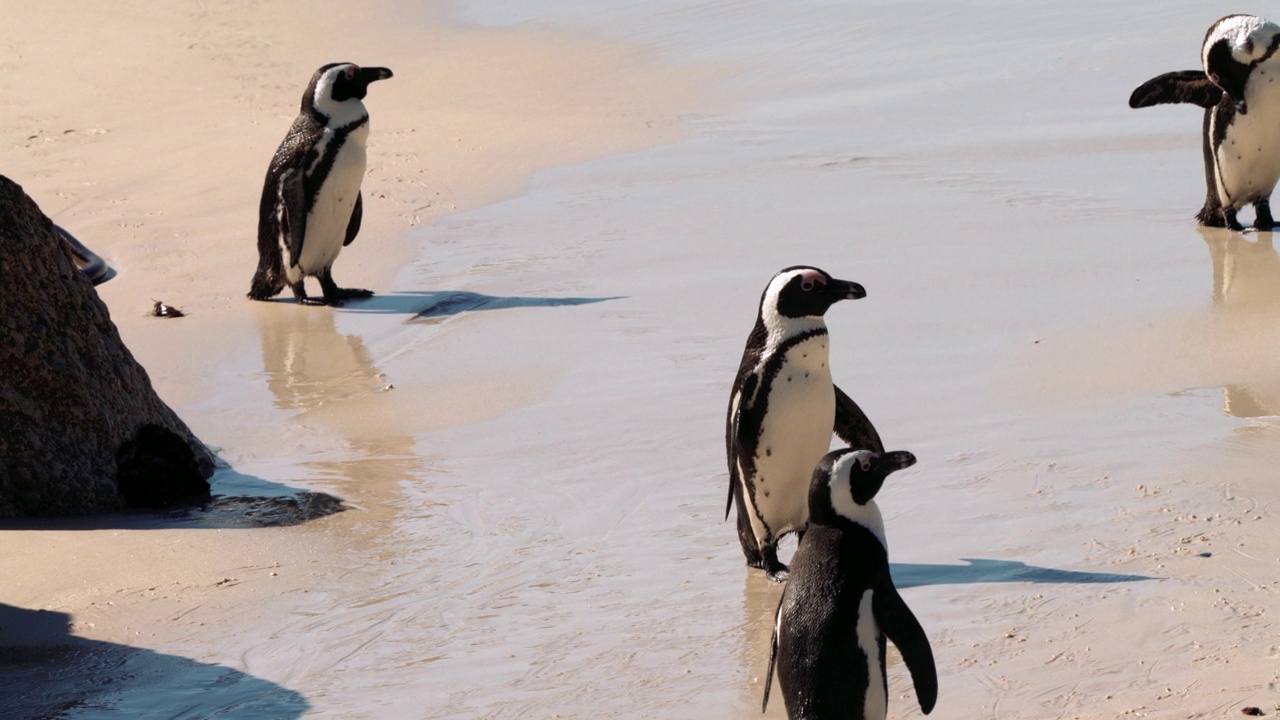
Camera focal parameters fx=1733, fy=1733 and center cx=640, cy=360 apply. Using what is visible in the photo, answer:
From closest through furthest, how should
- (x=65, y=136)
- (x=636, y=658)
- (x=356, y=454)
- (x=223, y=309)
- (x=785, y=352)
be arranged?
(x=636, y=658)
(x=785, y=352)
(x=356, y=454)
(x=223, y=309)
(x=65, y=136)

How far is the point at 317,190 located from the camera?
348 inches

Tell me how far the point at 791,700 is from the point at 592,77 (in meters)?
11.5

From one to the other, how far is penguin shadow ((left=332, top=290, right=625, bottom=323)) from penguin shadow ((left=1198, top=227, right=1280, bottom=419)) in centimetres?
271

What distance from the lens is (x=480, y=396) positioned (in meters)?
6.88

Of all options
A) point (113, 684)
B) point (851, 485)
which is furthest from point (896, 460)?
point (113, 684)

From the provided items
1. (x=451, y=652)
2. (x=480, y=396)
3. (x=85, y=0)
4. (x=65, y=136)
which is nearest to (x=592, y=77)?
(x=65, y=136)

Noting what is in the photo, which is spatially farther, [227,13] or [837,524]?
[227,13]

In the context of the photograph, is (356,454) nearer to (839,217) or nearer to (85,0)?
(839,217)

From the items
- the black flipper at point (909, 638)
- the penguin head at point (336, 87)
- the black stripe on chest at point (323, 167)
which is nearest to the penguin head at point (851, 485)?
the black flipper at point (909, 638)

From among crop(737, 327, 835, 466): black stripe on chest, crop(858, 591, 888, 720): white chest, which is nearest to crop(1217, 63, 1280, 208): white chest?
crop(737, 327, 835, 466): black stripe on chest

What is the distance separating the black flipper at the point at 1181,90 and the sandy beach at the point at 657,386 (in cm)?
53

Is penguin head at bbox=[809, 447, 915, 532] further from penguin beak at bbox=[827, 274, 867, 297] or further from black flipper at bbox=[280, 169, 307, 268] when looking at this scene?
black flipper at bbox=[280, 169, 307, 268]

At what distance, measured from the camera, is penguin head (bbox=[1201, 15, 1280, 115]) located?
27.5ft

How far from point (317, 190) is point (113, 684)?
4880mm
